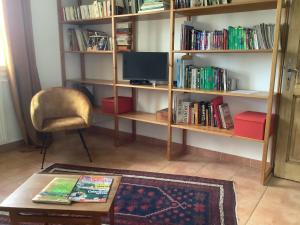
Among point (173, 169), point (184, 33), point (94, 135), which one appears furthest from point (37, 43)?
point (173, 169)

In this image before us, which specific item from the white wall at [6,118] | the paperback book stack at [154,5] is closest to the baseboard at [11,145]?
the white wall at [6,118]

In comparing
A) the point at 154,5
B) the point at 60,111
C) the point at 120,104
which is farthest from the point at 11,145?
the point at 154,5

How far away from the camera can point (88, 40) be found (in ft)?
11.5

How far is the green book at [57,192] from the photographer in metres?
1.39

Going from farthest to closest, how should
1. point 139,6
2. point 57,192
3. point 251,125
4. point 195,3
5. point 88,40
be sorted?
point 88,40 < point 139,6 < point 195,3 < point 251,125 < point 57,192

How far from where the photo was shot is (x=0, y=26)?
3.02 m

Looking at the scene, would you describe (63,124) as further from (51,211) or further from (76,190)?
(51,211)

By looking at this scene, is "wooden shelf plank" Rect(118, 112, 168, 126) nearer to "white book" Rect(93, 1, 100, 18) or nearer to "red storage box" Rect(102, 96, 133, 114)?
"red storage box" Rect(102, 96, 133, 114)

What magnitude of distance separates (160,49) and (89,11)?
997 mm

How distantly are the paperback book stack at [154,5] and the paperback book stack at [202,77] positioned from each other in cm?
55

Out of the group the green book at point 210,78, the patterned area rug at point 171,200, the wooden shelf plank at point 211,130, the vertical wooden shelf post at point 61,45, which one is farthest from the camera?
the vertical wooden shelf post at point 61,45

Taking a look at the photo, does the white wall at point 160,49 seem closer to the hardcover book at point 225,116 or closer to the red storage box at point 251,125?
the hardcover book at point 225,116

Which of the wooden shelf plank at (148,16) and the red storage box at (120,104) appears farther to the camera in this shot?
the red storage box at (120,104)

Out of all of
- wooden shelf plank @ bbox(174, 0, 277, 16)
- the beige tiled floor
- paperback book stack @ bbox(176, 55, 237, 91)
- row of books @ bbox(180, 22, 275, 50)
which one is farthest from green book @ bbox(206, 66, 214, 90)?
the beige tiled floor
